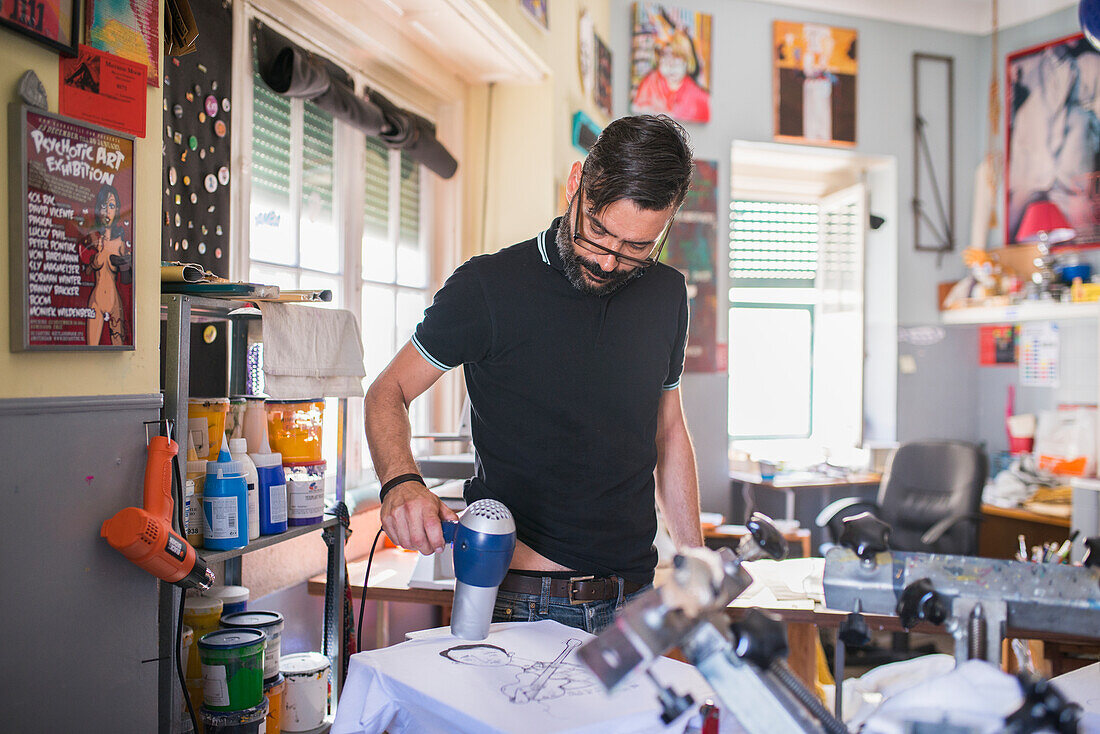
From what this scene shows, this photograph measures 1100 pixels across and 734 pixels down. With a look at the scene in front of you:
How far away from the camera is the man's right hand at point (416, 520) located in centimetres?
118

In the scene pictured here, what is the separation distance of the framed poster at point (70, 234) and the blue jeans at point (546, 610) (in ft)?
2.43

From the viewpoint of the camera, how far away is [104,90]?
1.31 m

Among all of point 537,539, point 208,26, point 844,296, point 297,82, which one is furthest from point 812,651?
point 844,296

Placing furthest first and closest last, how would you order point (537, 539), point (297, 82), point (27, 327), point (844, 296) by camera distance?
point (844, 296) → point (297, 82) → point (537, 539) → point (27, 327)

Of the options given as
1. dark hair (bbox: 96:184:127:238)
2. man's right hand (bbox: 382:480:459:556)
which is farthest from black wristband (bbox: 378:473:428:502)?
dark hair (bbox: 96:184:127:238)

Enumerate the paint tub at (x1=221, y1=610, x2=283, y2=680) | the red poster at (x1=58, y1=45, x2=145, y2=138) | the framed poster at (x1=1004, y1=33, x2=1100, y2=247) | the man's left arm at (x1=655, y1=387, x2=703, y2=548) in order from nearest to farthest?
the red poster at (x1=58, y1=45, x2=145, y2=138)
the man's left arm at (x1=655, y1=387, x2=703, y2=548)
the paint tub at (x1=221, y1=610, x2=283, y2=680)
the framed poster at (x1=1004, y1=33, x2=1100, y2=247)

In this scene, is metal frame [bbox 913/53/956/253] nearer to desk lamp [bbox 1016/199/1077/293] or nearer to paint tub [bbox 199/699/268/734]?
desk lamp [bbox 1016/199/1077/293]

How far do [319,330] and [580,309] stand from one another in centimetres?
68

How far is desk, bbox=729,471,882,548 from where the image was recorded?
4.66 meters

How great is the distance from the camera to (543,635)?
1261 mm

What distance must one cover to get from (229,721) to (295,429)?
0.60 metres

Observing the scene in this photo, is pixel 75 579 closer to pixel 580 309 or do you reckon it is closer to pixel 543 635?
pixel 543 635

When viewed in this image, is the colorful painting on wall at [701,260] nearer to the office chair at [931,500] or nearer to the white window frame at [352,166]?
the office chair at [931,500]

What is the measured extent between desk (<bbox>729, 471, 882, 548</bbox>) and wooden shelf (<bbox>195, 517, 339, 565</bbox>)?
311 centimetres
